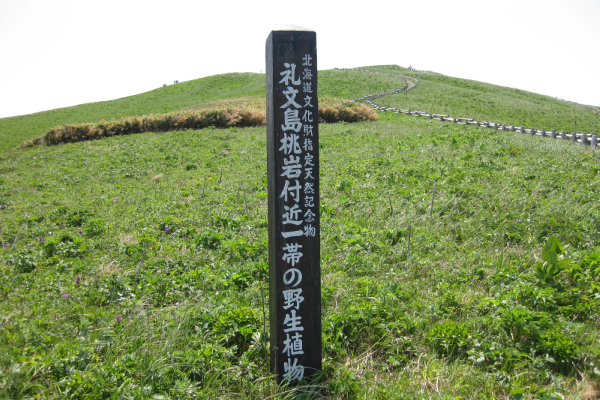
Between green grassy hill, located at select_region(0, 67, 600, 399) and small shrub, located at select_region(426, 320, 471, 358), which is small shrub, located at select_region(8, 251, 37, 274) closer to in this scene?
green grassy hill, located at select_region(0, 67, 600, 399)

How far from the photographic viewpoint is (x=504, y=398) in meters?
3.36

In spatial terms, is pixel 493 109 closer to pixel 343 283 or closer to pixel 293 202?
pixel 343 283

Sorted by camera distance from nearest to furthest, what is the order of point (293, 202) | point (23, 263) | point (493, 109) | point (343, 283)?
point (293, 202), point (343, 283), point (23, 263), point (493, 109)

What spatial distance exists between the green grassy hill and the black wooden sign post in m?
0.44

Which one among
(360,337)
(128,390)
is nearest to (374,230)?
(360,337)

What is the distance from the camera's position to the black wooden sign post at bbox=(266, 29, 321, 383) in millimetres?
3395

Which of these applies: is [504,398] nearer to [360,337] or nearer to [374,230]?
[360,337]

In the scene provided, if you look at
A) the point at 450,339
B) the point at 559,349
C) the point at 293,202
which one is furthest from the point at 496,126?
the point at 293,202

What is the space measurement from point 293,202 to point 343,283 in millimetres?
→ 2338

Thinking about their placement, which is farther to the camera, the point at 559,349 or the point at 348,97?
the point at 348,97

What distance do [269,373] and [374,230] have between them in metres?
4.22

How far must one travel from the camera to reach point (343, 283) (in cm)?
536

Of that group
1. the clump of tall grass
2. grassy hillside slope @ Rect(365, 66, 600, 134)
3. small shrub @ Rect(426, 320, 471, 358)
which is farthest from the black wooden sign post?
grassy hillside slope @ Rect(365, 66, 600, 134)

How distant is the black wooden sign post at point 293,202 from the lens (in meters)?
3.39
